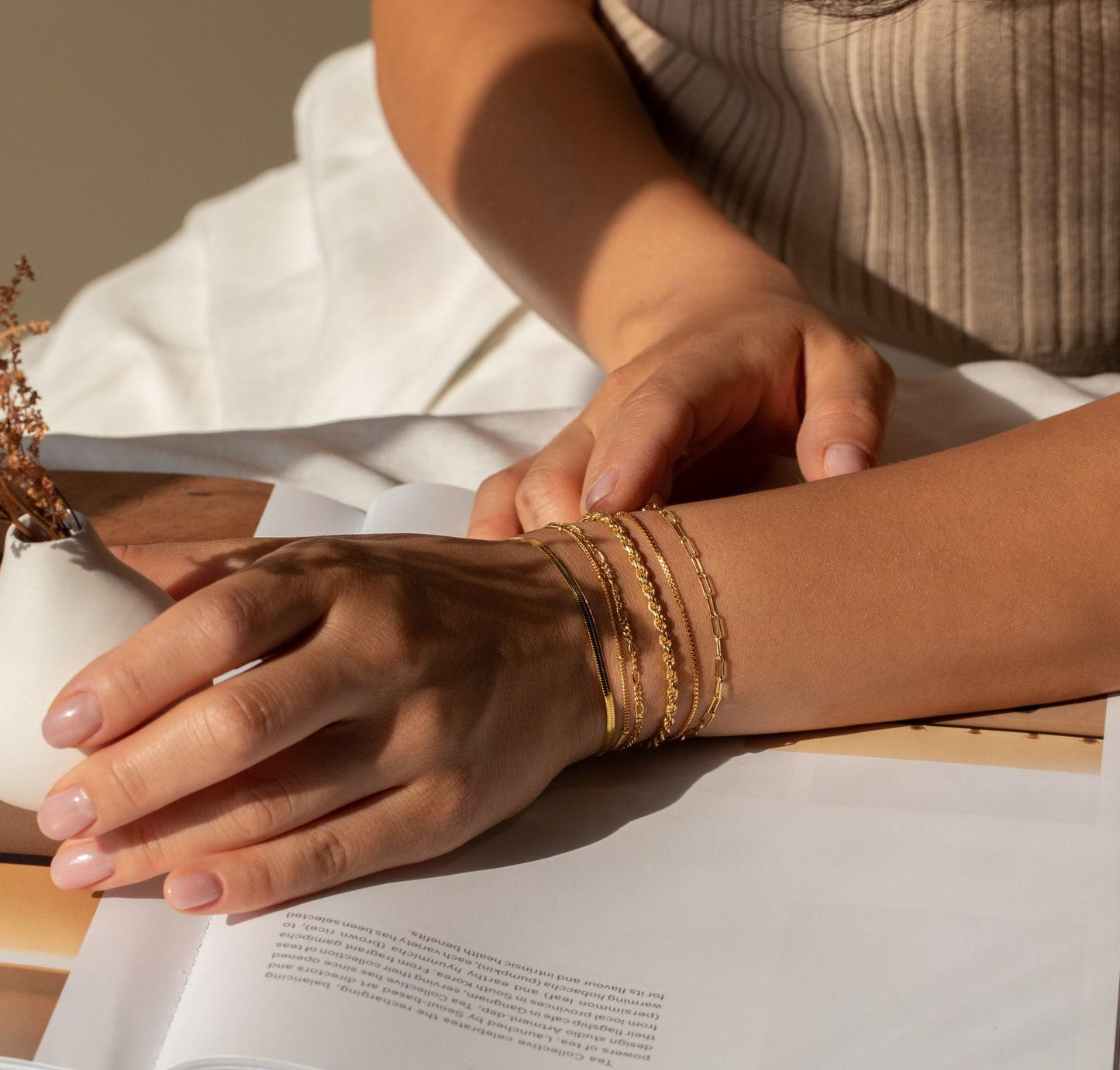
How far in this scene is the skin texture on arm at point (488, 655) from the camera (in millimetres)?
503

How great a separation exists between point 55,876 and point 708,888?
282mm

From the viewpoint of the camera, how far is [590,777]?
0.62m

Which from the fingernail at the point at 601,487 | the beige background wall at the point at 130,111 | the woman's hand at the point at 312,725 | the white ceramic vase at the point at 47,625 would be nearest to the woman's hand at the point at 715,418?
the fingernail at the point at 601,487

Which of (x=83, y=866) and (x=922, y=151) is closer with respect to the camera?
(x=83, y=866)

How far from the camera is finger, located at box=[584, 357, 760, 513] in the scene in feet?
2.22

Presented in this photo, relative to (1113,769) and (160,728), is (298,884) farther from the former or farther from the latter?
(1113,769)

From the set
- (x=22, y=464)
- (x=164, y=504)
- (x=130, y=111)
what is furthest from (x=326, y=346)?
(x=130, y=111)

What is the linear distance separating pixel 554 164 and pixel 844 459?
0.47 m

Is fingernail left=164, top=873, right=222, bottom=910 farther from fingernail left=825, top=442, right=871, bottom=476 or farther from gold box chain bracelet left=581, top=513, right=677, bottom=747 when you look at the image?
fingernail left=825, top=442, right=871, bottom=476

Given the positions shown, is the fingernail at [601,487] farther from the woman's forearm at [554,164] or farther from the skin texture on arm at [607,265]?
the woman's forearm at [554,164]

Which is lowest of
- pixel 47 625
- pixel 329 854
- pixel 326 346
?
pixel 326 346

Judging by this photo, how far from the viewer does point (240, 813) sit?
0.53 m

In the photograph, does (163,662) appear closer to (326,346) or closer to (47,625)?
(47,625)

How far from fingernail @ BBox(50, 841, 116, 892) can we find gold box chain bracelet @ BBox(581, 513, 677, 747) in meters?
0.26
